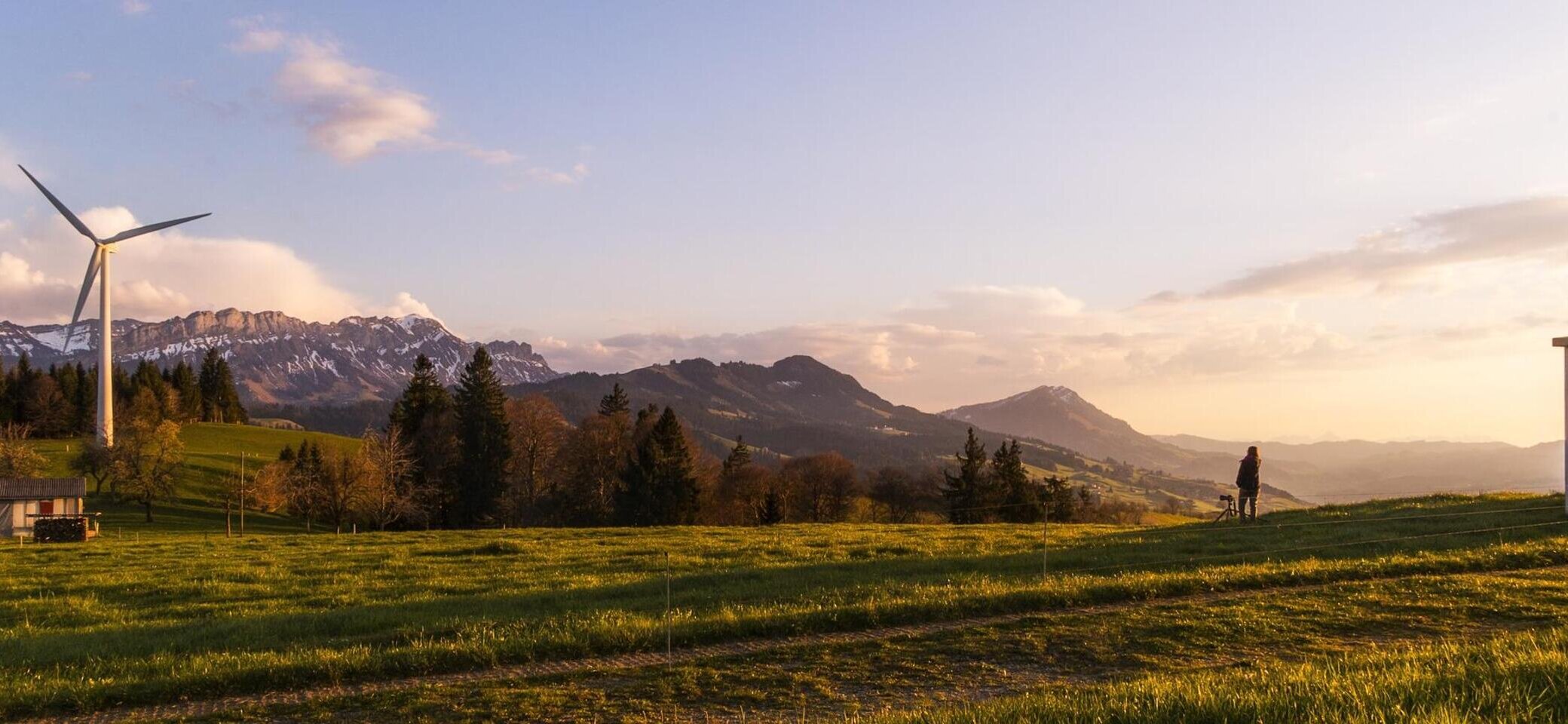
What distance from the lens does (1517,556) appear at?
18.9 m

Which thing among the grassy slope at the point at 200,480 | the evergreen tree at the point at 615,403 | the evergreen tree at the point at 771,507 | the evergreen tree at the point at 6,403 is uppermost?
the evergreen tree at the point at 6,403

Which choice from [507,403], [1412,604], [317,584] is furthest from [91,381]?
[1412,604]

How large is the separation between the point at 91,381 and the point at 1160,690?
182 m

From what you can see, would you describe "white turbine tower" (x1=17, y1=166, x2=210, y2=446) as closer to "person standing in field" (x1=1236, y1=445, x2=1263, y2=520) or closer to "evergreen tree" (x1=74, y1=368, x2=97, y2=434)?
"evergreen tree" (x1=74, y1=368, x2=97, y2=434)

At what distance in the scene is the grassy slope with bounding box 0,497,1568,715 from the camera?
12250 millimetres

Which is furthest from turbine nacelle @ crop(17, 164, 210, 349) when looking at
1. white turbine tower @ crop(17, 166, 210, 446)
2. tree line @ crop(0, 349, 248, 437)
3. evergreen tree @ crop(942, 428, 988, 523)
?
evergreen tree @ crop(942, 428, 988, 523)

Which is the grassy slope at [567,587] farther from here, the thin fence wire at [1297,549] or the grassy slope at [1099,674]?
the grassy slope at [1099,674]

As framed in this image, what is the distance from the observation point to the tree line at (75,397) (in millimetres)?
134625

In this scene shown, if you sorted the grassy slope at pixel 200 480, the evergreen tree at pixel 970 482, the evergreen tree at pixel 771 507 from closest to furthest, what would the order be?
the grassy slope at pixel 200 480
the evergreen tree at pixel 771 507
the evergreen tree at pixel 970 482

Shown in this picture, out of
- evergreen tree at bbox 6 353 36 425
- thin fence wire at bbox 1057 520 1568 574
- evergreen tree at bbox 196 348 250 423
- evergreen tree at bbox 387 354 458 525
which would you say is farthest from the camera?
evergreen tree at bbox 196 348 250 423

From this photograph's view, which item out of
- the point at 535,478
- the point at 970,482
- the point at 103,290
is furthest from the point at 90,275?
the point at 970,482

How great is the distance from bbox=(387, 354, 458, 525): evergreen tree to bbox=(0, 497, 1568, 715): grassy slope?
178 ft

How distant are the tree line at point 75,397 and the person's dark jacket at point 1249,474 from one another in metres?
132

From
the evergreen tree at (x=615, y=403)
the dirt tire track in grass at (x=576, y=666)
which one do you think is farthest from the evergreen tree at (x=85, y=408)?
the dirt tire track in grass at (x=576, y=666)
